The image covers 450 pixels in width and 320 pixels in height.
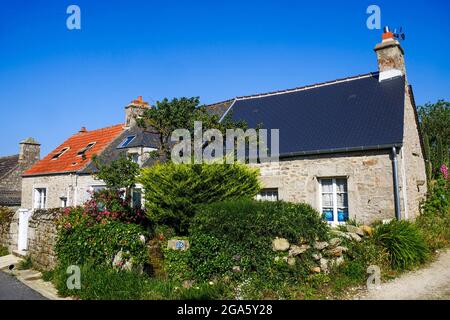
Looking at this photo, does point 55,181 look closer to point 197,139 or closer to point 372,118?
point 197,139

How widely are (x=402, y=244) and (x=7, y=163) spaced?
26918 mm

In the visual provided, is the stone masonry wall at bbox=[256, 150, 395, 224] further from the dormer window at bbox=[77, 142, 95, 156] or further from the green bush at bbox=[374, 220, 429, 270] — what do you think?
the dormer window at bbox=[77, 142, 95, 156]

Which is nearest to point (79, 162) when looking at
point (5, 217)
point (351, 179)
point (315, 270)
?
point (5, 217)

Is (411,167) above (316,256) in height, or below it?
above

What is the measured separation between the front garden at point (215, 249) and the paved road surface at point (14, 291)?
0.54 meters

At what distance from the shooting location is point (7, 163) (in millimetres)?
25656

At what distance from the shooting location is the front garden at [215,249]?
22.6 ft

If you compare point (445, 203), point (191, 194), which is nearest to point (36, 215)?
point (191, 194)

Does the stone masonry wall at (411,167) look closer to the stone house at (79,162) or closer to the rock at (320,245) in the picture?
the rock at (320,245)

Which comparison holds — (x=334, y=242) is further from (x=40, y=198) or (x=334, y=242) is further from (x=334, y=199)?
(x=40, y=198)

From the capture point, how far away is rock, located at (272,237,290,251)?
23.0ft

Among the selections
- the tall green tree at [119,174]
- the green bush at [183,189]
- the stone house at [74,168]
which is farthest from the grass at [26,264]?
the green bush at [183,189]

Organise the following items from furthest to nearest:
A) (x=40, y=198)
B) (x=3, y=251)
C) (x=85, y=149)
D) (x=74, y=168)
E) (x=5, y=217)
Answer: (x=85, y=149) → (x=40, y=198) → (x=74, y=168) → (x=5, y=217) → (x=3, y=251)
